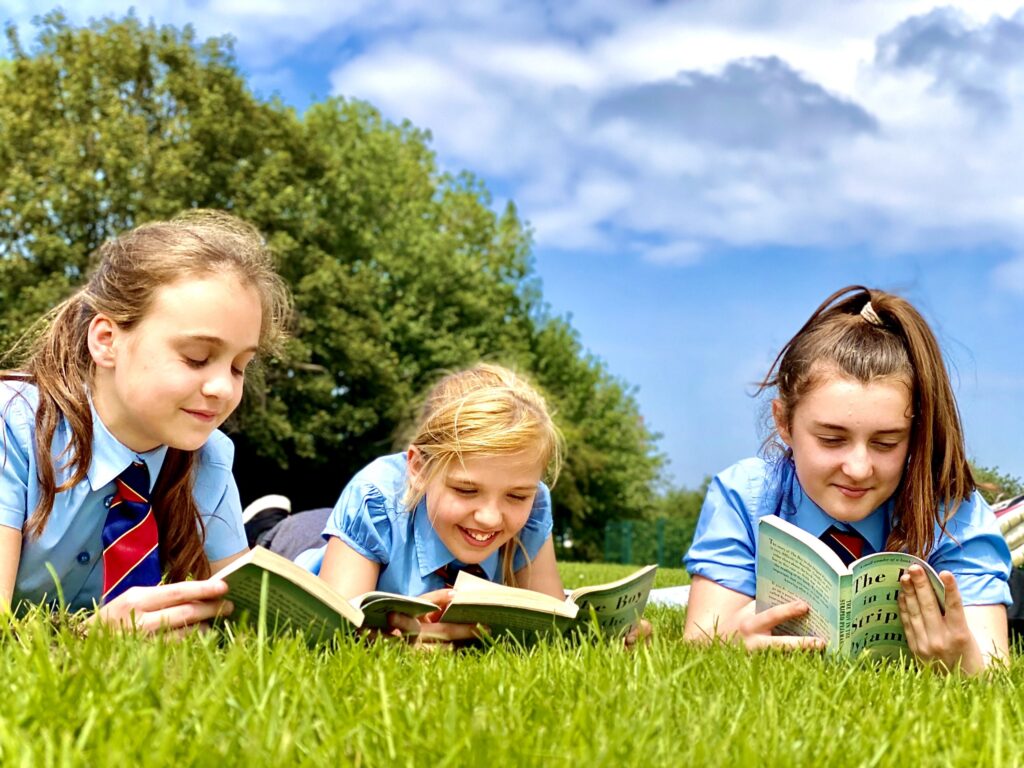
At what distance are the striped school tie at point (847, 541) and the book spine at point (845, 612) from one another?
0.78 metres

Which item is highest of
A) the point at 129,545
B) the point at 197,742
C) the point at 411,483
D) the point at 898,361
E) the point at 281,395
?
the point at 281,395

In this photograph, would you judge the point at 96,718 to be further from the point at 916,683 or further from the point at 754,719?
the point at 916,683

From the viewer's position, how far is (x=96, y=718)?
1.60m

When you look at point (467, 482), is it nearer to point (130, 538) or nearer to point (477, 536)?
point (477, 536)

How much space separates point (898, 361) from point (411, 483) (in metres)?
1.89

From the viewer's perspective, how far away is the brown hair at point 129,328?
11.0ft

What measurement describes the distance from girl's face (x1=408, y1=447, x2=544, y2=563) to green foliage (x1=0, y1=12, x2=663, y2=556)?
14.3 metres

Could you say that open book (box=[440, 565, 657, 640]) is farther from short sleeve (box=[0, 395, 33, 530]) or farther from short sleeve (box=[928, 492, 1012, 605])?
short sleeve (box=[0, 395, 33, 530])

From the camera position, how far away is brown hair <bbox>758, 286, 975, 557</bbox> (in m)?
3.51

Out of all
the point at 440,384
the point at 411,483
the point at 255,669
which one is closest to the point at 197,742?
the point at 255,669

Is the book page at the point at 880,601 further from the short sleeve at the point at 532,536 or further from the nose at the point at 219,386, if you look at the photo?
the nose at the point at 219,386

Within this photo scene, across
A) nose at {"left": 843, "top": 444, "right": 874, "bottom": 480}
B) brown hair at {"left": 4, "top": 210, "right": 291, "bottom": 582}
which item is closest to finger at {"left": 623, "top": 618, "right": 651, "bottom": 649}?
nose at {"left": 843, "top": 444, "right": 874, "bottom": 480}

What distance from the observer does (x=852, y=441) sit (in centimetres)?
346

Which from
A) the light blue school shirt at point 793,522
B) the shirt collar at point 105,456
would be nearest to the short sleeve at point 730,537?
the light blue school shirt at point 793,522
